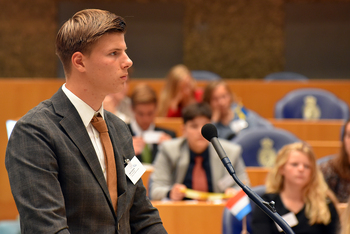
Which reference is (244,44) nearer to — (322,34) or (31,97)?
(322,34)

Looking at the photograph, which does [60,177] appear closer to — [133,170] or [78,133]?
[78,133]

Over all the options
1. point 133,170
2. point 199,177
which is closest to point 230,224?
point 199,177

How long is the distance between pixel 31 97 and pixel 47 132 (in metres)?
4.41

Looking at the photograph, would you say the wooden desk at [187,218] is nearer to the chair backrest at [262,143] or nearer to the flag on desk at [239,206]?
the flag on desk at [239,206]

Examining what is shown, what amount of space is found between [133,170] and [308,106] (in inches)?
183

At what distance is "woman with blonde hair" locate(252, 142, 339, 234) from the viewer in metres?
2.69

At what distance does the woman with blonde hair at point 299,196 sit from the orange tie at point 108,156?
5.58 ft

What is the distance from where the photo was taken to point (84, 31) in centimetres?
111

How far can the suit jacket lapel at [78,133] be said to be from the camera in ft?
3.68

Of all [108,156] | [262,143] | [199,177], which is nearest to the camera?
[108,156]

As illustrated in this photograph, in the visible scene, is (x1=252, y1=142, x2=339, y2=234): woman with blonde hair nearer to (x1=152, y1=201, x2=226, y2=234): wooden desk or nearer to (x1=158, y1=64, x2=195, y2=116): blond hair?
(x1=152, y1=201, x2=226, y2=234): wooden desk

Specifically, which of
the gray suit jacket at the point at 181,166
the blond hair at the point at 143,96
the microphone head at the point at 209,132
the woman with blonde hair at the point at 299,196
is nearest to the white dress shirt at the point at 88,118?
the microphone head at the point at 209,132

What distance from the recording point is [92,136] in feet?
3.94

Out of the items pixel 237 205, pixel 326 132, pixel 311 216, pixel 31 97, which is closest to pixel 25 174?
pixel 237 205
